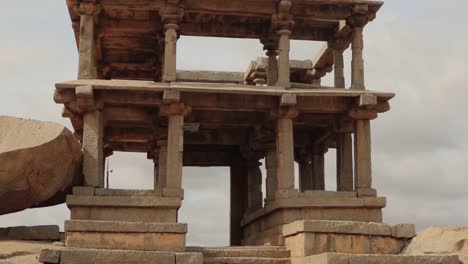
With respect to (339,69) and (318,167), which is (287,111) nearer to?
(339,69)

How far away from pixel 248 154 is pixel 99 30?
5.39m

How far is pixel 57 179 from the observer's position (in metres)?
12.6

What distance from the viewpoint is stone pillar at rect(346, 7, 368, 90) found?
1520 cm

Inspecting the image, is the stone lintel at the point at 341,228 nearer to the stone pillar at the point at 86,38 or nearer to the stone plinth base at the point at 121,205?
the stone plinth base at the point at 121,205

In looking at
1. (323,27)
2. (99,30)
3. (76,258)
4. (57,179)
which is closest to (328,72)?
(323,27)

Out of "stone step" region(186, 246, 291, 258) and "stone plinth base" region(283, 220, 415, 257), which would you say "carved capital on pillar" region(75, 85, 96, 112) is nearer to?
"stone step" region(186, 246, 291, 258)

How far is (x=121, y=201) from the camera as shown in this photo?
43.3 ft

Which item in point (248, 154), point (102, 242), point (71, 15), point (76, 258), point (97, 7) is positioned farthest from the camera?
point (248, 154)

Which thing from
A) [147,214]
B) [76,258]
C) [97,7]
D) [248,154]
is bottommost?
[76,258]

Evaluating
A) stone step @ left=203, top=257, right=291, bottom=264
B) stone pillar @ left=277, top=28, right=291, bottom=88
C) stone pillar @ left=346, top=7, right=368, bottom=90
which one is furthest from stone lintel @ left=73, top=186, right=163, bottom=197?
stone pillar @ left=346, top=7, right=368, bottom=90

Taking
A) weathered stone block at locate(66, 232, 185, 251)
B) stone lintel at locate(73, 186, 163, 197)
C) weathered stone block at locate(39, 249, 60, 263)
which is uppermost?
stone lintel at locate(73, 186, 163, 197)

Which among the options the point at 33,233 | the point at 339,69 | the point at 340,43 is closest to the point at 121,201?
the point at 33,233

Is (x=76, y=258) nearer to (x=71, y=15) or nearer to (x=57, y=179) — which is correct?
(x=57, y=179)

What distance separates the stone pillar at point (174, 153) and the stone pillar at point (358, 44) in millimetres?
4128
